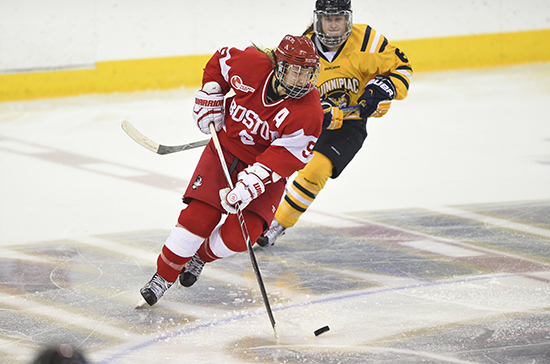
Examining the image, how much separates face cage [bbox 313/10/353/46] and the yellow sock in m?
0.49

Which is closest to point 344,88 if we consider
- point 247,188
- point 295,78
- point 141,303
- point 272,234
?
point 272,234

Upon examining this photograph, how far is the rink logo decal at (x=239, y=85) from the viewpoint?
236 cm

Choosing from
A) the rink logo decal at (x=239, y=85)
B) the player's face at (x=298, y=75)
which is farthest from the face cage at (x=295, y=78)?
the rink logo decal at (x=239, y=85)

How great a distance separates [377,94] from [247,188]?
Result: 3.07 feet

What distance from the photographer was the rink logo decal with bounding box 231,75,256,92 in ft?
7.74

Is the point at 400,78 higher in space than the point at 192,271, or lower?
higher

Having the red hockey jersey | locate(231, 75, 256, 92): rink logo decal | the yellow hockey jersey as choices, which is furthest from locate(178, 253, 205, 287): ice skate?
the yellow hockey jersey

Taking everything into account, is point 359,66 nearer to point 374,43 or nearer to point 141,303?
point 374,43

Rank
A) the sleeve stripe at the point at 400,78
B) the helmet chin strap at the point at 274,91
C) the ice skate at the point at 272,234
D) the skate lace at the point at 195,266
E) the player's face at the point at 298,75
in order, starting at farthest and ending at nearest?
the ice skate at the point at 272,234, the sleeve stripe at the point at 400,78, the skate lace at the point at 195,266, the helmet chin strap at the point at 274,91, the player's face at the point at 298,75

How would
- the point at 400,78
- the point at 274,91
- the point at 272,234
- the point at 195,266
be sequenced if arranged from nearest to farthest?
the point at 274,91 < the point at 195,266 < the point at 400,78 < the point at 272,234

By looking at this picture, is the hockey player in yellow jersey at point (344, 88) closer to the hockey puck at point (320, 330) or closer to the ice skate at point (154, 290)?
the ice skate at point (154, 290)

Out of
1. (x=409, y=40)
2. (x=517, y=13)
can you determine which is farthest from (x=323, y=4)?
(x=517, y=13)

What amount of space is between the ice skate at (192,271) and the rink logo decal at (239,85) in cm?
66

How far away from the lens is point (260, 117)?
2.34m
